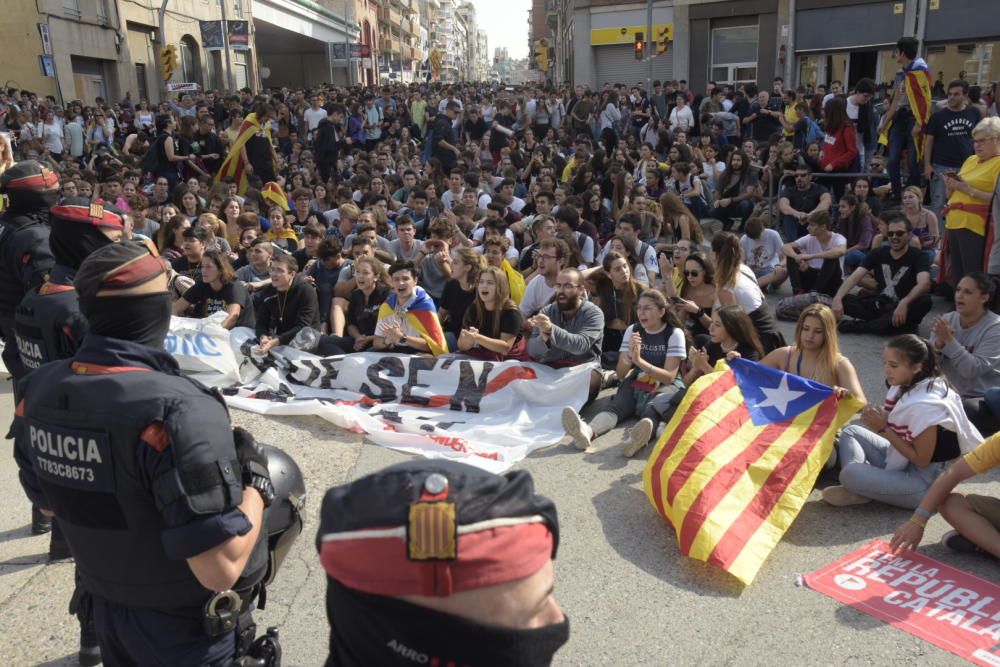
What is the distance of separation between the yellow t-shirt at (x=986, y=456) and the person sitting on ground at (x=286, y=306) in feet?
19.1

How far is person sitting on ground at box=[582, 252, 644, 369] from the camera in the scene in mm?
7695

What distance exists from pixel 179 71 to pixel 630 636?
38.6 meters

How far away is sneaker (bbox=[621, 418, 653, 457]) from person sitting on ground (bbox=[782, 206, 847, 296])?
4785 mm

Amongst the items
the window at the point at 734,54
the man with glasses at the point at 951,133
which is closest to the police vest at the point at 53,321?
the man with glasses at the point at 951,133

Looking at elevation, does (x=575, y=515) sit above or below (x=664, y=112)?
below

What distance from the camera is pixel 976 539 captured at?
4168 mm

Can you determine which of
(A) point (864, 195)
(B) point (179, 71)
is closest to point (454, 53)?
(B) point (179, 71)

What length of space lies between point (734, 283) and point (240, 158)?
977 centimetres

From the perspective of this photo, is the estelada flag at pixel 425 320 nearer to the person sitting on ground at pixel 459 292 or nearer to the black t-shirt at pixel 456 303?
the person sitting on ground at pixel 459 292

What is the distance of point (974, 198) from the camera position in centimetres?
750

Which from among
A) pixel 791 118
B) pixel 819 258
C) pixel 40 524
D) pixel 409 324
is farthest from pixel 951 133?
pixel 40 524

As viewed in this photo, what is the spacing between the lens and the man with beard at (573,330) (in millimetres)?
6887

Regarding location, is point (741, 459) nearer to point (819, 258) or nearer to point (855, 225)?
point (819, 258)

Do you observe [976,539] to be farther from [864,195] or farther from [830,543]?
[864,195]
